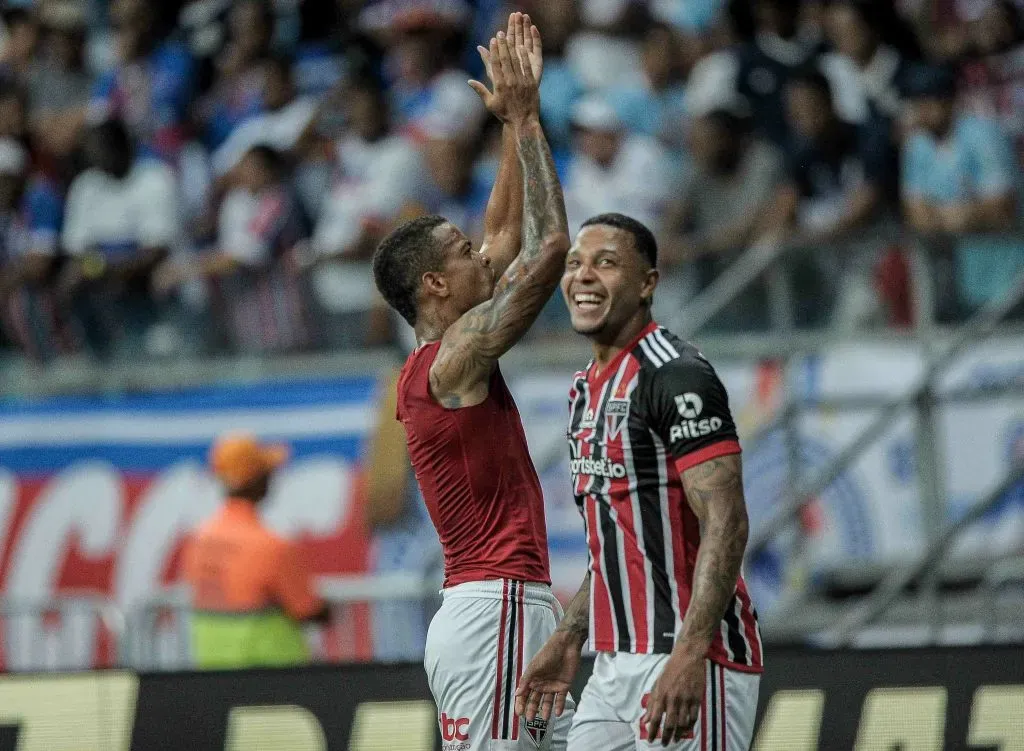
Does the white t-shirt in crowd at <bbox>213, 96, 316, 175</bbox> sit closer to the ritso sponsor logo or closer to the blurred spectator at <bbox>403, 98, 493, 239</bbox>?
the blurred spectator at <bbox>403, 98, 493, 239</bbox>

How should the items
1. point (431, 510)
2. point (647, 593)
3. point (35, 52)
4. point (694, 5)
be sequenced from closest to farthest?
point (647, 593)
point (431, 510)
point (694, 5)
point (35, 52)

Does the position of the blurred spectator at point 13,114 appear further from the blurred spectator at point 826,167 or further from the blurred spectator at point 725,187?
the blurred spectator at point 826,167

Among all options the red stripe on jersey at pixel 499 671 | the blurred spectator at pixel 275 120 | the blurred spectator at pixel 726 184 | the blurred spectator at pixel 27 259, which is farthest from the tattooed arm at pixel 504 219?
the blurred spectator at pixel 275 120

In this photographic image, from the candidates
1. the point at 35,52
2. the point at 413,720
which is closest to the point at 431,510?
the point at 413,720

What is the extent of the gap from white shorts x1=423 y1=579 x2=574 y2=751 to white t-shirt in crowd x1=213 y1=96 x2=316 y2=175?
729cm

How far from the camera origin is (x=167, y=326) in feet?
36.8

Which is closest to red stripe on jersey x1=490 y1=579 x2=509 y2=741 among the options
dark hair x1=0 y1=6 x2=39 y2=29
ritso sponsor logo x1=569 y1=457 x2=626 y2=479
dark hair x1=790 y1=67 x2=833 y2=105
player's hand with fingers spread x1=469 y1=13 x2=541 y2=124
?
ritso sponsor logo x1=569 y1=457 x2=626 y2=479

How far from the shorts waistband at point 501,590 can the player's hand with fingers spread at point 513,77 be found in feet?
4.83

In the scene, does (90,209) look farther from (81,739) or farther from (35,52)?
(81,739)

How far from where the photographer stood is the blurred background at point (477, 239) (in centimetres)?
887

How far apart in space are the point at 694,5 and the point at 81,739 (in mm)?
6989

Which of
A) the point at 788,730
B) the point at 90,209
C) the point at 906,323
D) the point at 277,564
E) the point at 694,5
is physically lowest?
the point at 788,730

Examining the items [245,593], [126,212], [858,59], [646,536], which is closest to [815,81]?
[858,59]

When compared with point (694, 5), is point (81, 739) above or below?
below
